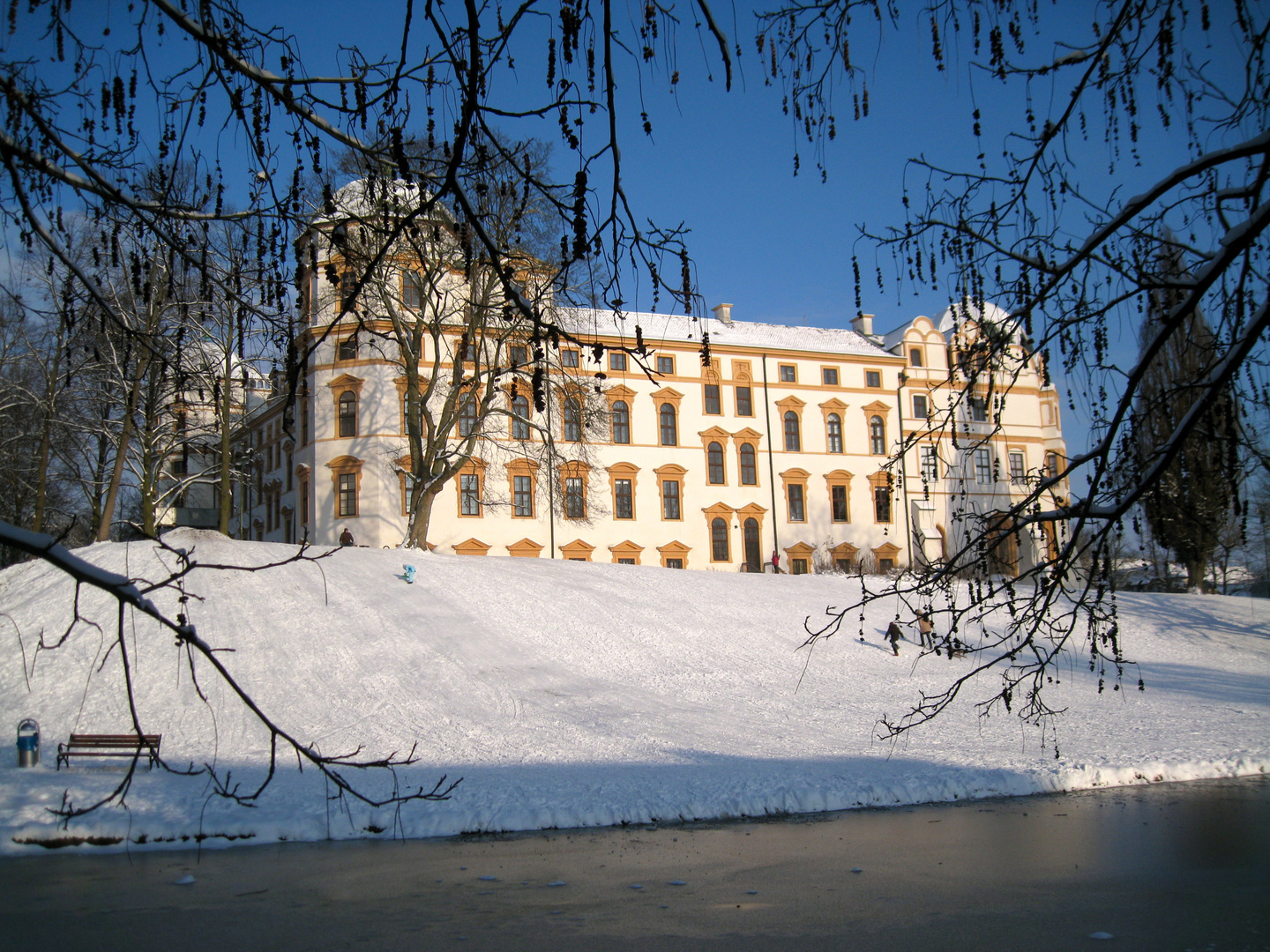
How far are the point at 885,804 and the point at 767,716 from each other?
6735 millimetres

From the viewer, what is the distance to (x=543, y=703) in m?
21.0

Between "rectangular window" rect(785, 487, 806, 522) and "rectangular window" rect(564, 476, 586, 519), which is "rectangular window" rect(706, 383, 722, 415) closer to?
"rectangular window" rect(785, 487, 806, 522)

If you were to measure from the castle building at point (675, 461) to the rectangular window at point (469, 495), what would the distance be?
0.11 meters

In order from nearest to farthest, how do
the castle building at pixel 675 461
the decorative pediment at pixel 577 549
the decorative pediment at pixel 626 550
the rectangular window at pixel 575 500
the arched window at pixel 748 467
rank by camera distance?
the castle building at pixel 675 461 < the rectangular window at pixel 575 500 < the decorative pediment at pixel 577 549 < the decorative pediment at pixel 626 550 < the arched window at pixel 748 467

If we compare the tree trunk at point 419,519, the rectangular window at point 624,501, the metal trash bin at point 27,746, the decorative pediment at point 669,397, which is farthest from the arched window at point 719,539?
the metal trash bin at point 27,746

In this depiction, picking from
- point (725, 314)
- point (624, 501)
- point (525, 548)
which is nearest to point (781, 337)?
point (725, 314)

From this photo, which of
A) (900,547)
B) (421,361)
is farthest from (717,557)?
(421,361)

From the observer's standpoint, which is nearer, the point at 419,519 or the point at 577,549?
the point at 419,519

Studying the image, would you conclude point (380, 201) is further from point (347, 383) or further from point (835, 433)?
point (835, 433)

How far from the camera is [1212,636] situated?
3316cm

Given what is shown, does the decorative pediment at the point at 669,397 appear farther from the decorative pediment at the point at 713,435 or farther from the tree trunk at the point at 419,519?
the tree trunk at the point at 419,519

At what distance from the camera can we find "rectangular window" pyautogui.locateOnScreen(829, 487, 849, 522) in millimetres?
53625

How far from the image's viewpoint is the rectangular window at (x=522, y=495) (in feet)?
152

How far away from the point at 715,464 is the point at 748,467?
1950 mm
